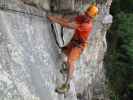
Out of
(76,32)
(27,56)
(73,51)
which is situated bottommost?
(73,51)

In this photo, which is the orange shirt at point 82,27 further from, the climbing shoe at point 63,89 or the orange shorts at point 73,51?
the climbing shoe at point 63,89

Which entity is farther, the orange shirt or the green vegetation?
the green vegetation

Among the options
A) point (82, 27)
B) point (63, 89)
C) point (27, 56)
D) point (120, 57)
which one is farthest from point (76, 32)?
point (120, 57)

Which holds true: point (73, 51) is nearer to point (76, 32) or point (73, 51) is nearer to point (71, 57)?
point (71, 57)

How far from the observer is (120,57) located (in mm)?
18156

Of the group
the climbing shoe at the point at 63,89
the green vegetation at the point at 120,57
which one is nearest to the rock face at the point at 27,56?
the climbing shoe at the point at 63,89

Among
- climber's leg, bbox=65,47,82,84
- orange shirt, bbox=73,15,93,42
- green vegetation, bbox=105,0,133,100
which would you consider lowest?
green vegetation, bbox=105,0,133,100

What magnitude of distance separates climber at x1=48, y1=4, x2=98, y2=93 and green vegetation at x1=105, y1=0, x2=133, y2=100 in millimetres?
8055

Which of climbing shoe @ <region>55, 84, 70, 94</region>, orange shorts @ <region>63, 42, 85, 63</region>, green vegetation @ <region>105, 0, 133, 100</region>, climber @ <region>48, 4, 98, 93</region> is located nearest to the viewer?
climbing shoe @ <region>55, 84, 70, 94</region>

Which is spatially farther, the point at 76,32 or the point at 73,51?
the point at 73,51

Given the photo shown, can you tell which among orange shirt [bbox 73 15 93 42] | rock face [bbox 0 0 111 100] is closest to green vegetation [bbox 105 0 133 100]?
rock face [bbox 0 0 111 100]

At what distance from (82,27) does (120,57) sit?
9.28m

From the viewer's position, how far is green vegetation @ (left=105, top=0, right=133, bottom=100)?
1777 cm

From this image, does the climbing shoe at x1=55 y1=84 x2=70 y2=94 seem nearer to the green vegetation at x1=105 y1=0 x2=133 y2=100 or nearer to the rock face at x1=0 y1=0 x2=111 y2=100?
the rock face at x1=0 y1=0 x2=111 y2=100
